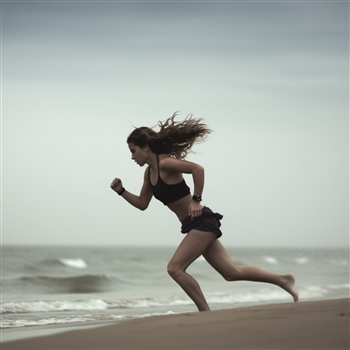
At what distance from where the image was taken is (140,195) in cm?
714

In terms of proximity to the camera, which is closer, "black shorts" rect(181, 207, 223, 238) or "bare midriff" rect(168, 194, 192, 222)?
"black shorts" rect(181, 207, 223, 238)

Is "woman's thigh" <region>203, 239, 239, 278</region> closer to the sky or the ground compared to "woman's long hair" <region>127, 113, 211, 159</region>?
closer to the ground

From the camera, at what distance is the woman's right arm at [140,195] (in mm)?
7113

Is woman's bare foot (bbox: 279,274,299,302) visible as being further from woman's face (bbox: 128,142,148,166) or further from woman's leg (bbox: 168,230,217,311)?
woman's face (bbox: 128,142,148,166)

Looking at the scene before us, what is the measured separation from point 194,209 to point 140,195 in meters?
0.72

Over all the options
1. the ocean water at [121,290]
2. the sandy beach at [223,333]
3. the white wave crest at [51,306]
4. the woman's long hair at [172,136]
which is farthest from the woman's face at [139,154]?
the white wave crest at [51,306]

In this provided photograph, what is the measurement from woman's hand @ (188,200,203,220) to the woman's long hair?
582mm

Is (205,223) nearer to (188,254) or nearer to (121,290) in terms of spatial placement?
(188,254)

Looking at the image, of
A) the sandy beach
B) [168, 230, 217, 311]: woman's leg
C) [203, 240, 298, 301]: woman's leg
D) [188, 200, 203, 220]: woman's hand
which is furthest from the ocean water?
the sandy beach

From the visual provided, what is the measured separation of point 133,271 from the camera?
84.9 ft

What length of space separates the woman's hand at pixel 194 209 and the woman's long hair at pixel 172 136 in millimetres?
582

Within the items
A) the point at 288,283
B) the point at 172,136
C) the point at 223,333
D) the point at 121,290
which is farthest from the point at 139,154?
the point at 121,290

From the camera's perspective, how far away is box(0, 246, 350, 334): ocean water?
9.80 m

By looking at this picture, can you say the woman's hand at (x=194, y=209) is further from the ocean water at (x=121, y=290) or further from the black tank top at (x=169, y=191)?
the ocean water at (x=121, y=290)
